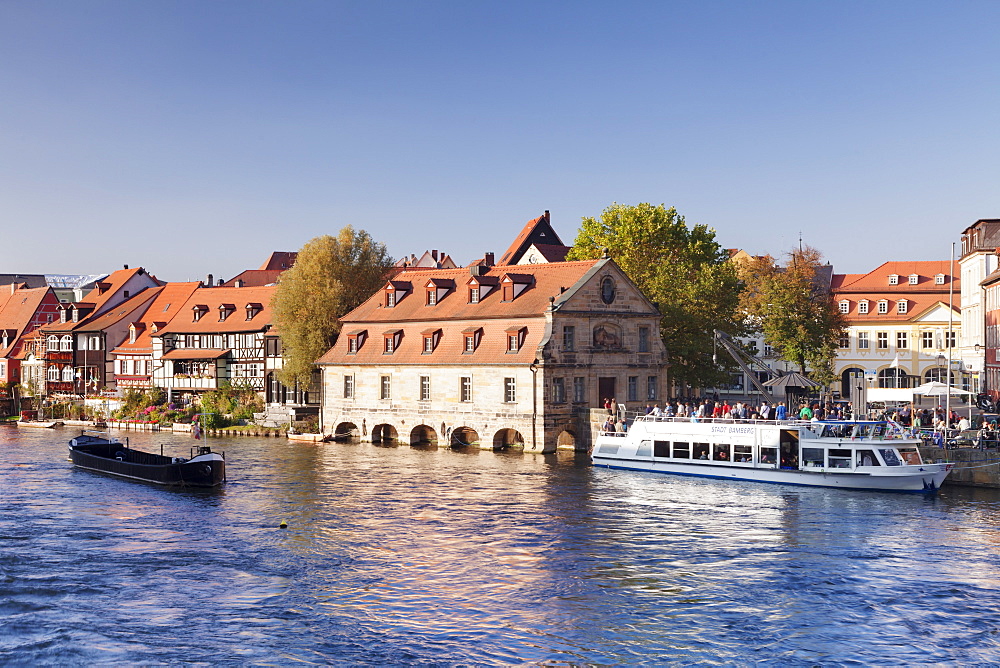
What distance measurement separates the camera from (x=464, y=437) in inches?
2785

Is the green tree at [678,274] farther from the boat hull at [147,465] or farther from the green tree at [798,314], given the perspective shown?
the boat hull at [147,465]

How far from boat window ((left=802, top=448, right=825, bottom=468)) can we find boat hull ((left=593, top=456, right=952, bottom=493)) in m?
0.44

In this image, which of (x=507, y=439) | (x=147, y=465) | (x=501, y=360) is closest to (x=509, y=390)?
(x=501, y=360)

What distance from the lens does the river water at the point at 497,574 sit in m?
26.7

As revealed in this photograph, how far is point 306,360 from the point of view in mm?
83375

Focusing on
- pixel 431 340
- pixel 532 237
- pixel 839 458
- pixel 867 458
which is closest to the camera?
pixel 867 458

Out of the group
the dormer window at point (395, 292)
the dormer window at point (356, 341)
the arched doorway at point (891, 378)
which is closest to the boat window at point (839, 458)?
the dormer window at point (395, 292)

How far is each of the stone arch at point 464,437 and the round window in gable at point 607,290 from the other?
12.1 m

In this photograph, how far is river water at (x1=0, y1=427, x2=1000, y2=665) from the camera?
26.7 metres

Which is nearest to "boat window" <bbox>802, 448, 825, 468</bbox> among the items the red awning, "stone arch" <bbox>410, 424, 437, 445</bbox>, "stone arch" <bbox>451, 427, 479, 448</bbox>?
"stone arch" <bbox>451, 427, 479, 448</bbox>

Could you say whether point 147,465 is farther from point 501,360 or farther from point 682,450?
point 682,450

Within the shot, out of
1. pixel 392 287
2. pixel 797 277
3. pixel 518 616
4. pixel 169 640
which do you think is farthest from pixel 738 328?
pixel 169 640

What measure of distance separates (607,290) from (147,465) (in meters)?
29.6

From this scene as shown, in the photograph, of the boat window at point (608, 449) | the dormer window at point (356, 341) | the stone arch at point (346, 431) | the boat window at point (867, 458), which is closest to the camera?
the boat window at point (867, 458)
